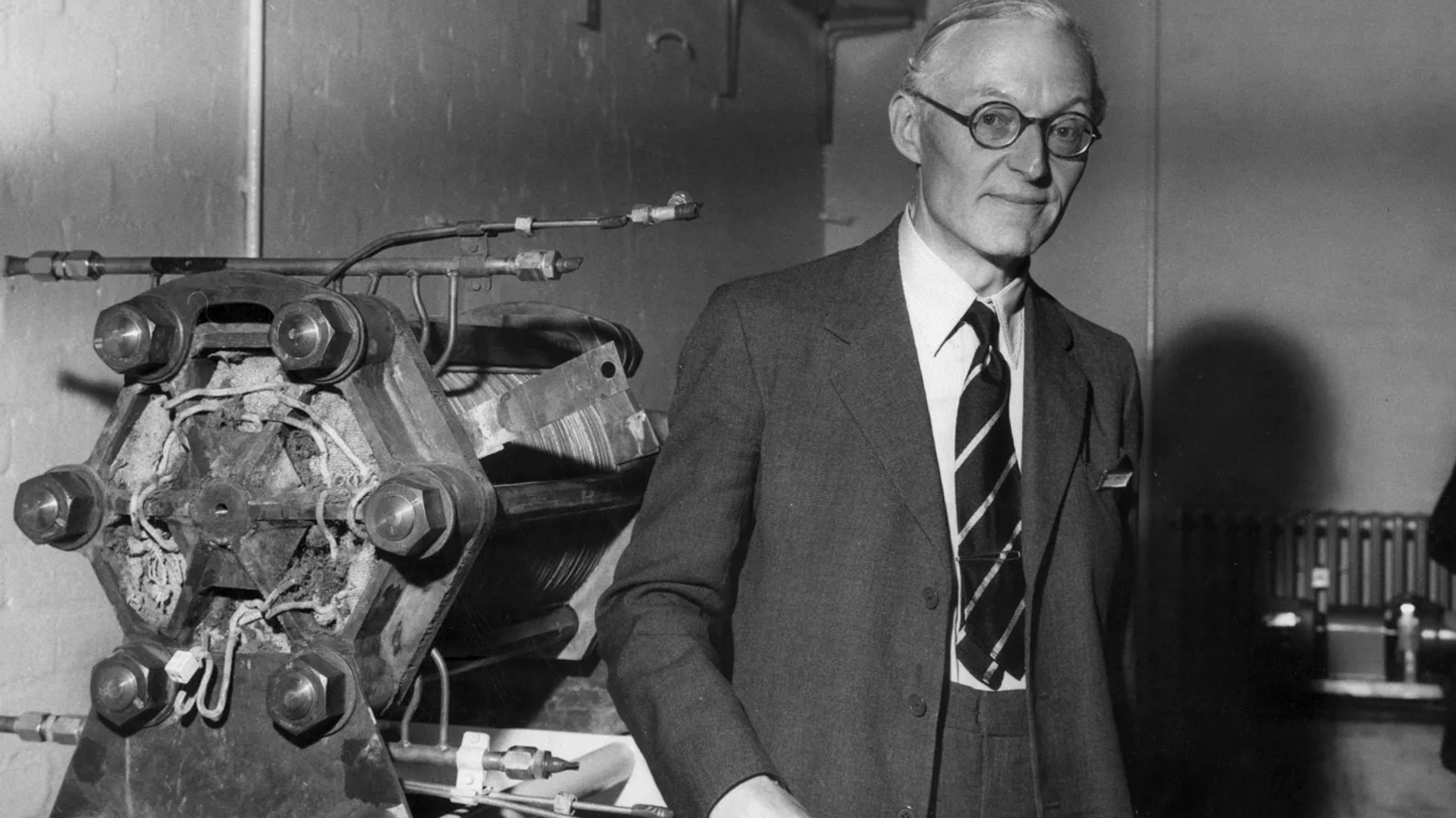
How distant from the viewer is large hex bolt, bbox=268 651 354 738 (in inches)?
53.6

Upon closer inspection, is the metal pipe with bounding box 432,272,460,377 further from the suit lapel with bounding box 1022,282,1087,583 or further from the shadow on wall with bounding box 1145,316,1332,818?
the shadow on wall with bounding box 1145,316,1332,818

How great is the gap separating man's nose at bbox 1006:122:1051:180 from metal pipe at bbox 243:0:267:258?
1256 mm

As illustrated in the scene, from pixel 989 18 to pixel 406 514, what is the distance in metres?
0.86

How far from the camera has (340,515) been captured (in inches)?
55.1

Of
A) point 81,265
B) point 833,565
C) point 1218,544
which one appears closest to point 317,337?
point 81,265

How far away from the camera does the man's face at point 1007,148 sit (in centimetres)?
159

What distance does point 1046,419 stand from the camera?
5.52 ft

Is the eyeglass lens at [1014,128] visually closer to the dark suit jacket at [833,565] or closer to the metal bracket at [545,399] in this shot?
the dark suit jacket at [833,565]

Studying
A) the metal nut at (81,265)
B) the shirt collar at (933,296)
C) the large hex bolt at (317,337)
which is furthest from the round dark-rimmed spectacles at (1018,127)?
the metal nut at (81,265)

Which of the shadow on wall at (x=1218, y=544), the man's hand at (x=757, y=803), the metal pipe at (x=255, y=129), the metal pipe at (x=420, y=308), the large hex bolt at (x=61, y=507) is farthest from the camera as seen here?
the shadow on wall at (x=1218, y=544)

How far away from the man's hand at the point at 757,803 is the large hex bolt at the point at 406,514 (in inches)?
14.7

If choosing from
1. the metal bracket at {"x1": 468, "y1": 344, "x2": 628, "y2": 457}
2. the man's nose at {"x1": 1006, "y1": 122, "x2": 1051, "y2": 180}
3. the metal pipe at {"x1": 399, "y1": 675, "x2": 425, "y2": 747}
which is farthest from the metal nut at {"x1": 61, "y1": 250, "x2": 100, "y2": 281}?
the man's nose at {"x1": 1006, "y1": 122, "x2": 1051, "y2": 180}

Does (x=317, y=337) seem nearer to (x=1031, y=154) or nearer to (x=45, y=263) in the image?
(x=45, y=263)

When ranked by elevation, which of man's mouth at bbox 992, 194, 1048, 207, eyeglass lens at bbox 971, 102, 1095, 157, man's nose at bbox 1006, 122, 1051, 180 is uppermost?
eyeglass lens at bbox 971, 102, 1095, 157
